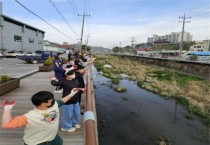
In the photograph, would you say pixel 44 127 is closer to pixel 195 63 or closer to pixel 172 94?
pixel 172 94

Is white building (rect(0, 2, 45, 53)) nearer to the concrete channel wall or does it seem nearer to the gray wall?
the gray wall

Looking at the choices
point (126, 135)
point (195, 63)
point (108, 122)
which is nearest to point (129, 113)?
point (108, 122)

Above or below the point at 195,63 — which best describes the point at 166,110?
below

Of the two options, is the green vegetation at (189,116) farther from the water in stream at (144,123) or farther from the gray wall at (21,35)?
the gray wall at (21,35)

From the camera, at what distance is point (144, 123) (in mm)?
10039

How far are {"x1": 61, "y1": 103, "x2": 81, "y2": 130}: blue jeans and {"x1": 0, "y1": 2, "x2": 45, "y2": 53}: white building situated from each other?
99.6 feet

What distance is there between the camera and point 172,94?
16203 mm

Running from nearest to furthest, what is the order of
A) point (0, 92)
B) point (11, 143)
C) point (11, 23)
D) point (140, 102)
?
point (11, 143) → point (0, 92) → point (140, 102) → point (11, 23)

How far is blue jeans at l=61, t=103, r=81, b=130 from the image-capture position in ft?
14.3

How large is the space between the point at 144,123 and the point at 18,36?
40306mm

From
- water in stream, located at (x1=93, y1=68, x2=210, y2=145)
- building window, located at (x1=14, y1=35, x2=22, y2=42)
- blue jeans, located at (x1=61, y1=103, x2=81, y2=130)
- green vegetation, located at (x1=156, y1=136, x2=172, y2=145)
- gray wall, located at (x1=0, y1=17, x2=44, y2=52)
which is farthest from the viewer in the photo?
building window, located at (x1=14, y1=35, x2=22, y2=42)

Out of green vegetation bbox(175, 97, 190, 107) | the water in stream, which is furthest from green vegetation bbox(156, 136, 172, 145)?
green vegetation bbox(175, 97, 190, 107)

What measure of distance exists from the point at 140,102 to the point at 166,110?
202 cm

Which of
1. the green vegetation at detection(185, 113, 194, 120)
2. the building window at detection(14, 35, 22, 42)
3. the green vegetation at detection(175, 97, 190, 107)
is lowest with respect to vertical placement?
the green vegetation at detection(185, 113, 194, 120)
